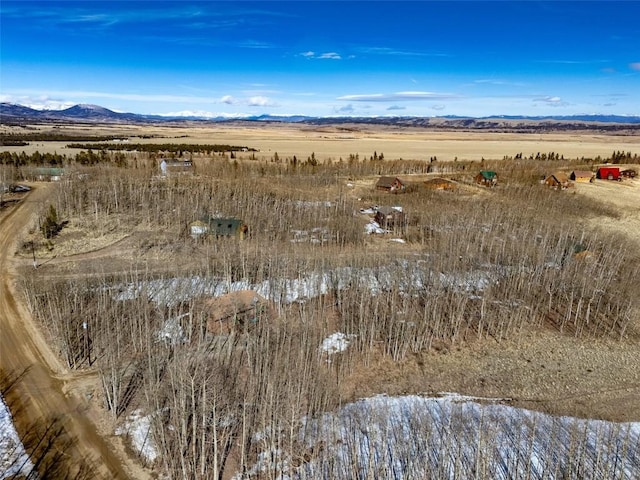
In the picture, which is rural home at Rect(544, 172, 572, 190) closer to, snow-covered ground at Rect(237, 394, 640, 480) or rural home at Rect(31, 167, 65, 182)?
snow-covered ground at Rect(237, 394, 640, 480)

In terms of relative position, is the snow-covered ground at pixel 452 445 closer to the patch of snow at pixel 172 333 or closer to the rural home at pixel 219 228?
the patch of snow at pixel 172 333

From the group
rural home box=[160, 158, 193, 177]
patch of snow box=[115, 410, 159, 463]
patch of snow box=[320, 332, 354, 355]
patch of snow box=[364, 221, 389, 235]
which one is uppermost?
rural home box=[160, 158, 193, 177]

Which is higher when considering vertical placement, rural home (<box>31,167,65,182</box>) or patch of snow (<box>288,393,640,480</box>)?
rural home (<box>31,167,65,182</box>)

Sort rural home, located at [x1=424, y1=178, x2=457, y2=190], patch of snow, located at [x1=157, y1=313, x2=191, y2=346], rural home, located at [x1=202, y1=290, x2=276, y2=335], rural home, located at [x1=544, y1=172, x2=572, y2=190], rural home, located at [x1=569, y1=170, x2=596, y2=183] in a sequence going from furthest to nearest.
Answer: rural home, located at [x1=569, y1=170, x2=596, y2=183] → rural home, located at [x1=544, y1=172, x2=572, y2=190] → rural home, located at [x1=424, y1=178, x2=457, y2=190] → rural home, located at [x1=202, y1=290, x2=276, y2=335] → patch of snow, located at [x1=157, y1=313, x2=191, y2=346]

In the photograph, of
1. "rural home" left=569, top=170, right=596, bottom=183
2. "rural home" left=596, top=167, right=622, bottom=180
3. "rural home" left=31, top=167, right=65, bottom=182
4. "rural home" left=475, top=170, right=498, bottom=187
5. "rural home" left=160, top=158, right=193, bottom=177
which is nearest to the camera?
"rural home" left=31, top=167, right=65, bottom=182

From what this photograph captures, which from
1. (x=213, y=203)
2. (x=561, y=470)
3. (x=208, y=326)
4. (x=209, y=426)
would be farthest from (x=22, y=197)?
(x=561, y=470)

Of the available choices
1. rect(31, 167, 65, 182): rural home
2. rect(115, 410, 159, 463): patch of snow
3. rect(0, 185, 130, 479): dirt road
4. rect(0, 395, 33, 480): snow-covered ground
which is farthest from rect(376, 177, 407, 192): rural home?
rect(0, 395, 33, 480): snow-covered ground

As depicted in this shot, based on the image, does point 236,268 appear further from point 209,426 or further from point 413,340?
point 209,426

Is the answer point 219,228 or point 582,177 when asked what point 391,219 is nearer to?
point 219,228
